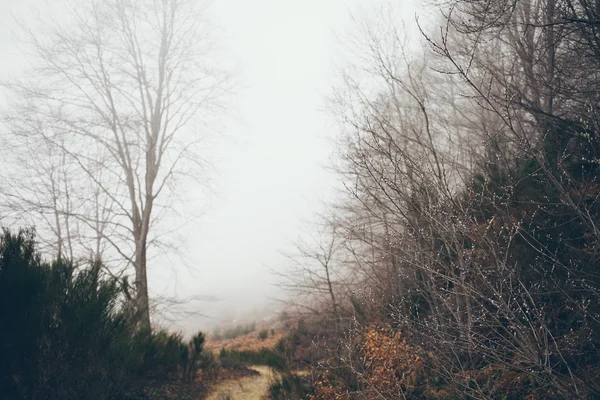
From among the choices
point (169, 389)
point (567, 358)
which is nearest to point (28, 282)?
point (169, 389)

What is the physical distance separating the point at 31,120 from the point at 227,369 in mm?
7204

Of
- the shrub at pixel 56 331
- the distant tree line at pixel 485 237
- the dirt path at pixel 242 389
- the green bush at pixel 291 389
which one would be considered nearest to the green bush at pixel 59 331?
the shrub at pixel 56 331

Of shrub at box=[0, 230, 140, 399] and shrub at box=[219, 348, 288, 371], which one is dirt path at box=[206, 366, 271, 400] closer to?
shrub at box=[219, 348, 288, 371]

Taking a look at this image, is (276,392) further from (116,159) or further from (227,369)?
(116,159)

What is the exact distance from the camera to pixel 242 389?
731 centimetres

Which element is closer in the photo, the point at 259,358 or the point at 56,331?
the point at 56,331

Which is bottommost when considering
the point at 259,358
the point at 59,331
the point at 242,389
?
the point at 242,389

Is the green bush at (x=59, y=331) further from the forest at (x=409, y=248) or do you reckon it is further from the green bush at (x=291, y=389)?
the green bush at (x=291, y=389)

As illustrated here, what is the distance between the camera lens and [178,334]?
8289 millimetres

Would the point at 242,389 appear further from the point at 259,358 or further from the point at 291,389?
the point at 259,358

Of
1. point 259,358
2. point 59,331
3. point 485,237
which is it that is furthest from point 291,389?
point 485,237

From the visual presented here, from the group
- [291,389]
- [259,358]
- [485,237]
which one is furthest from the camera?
[259,358]

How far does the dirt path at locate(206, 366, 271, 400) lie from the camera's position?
6809mm

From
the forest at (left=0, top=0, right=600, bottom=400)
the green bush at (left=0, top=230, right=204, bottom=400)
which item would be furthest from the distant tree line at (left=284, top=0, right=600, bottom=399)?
the green bush at (left=0, top=230, right=204, bottom=400)
